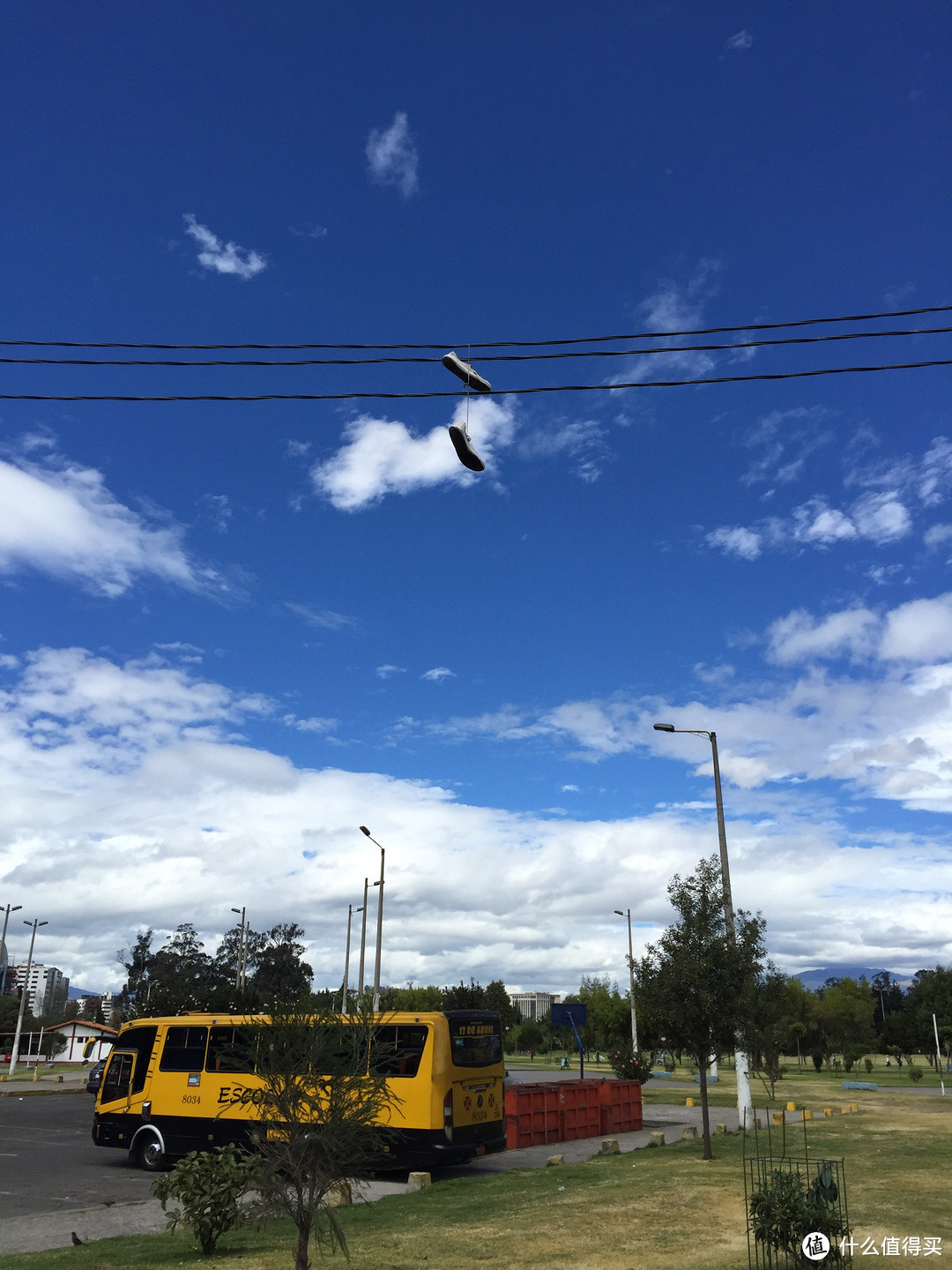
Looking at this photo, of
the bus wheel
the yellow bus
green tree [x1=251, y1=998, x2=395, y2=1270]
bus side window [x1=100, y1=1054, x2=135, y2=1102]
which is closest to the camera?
green tree [x1=251, y1=998, x2=395, y2=1270]

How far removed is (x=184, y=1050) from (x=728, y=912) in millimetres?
12280

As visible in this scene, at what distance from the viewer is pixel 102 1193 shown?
17.0 meters

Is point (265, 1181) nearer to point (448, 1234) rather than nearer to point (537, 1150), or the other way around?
point (448, 1234)

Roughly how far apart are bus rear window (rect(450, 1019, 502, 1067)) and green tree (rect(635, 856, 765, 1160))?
127 inches

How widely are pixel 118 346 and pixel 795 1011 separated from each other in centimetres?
8068

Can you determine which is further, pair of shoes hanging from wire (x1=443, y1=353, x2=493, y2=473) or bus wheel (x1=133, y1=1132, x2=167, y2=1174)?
bus wheel (x1=133, y1=1132, x2=167, y2=1174)

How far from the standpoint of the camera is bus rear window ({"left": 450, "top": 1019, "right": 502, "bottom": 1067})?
59.4 ft

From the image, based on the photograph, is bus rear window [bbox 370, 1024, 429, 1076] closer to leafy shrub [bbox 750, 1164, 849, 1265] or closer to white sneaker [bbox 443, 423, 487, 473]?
leafy shrub [bbox 750, 1164, 849, 1265]

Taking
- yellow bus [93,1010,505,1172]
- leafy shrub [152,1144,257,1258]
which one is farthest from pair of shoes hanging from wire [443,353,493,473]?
yellow bus [93,1010,505,1172]

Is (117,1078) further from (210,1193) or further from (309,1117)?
(309,1117)

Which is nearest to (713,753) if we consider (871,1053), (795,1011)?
(795,1011)

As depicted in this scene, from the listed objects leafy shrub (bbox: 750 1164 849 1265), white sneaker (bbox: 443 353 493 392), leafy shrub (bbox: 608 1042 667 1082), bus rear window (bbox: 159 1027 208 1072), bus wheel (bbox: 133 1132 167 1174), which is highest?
white sneaker (bbox: 443 353 493 392)

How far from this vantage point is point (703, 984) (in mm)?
19234

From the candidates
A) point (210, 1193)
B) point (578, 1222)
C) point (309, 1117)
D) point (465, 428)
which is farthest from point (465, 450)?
point (578, 1222)
